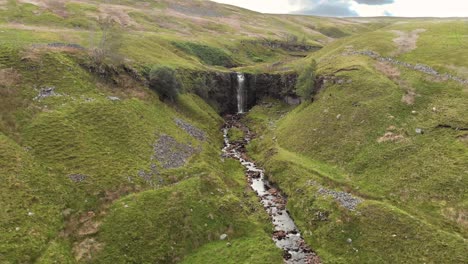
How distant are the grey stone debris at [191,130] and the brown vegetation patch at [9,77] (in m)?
30.0

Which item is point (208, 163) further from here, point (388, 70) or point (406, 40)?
point (406, 40)

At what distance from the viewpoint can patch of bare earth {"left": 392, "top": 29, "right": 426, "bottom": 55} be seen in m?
101

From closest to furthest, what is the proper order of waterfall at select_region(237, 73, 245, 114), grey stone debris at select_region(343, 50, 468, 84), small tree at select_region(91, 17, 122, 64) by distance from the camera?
1. grey stone debris at select_region(343, 50, 468, 84)
2. small tree at select_region(91, 17, 122, 64)
3. waterfall at select_region(237, 73, 245, 114)

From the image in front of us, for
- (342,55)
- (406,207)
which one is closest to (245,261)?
(406,207)

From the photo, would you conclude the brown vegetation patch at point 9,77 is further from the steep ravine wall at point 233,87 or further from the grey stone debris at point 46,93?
the steep ravine wall at point 233,87

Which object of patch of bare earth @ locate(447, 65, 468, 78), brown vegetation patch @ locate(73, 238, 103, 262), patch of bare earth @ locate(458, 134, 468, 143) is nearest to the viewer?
brown vegetation patch @ locate(73, 238, 103, 262)

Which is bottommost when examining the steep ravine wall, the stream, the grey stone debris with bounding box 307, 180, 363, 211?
the stream

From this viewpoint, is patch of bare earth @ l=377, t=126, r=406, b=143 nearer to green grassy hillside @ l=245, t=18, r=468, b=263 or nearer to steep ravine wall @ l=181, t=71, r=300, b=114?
green grassy hillside @ l=245, t=18, r=468, b=263

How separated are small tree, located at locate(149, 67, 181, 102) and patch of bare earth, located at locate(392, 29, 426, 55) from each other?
6156 cm

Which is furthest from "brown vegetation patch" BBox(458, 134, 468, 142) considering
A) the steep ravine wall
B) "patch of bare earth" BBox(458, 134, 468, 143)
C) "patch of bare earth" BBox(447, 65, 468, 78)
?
the steep ravine wall

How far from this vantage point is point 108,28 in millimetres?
84625

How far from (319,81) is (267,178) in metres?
36.4

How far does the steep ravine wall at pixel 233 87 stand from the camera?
102 m

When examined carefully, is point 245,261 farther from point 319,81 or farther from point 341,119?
point 319,81
